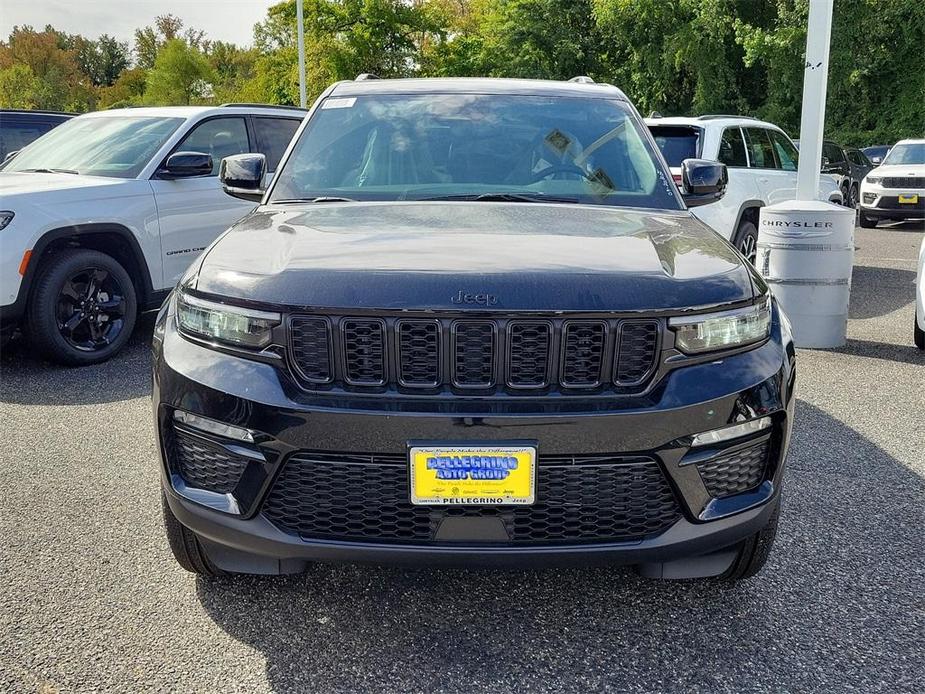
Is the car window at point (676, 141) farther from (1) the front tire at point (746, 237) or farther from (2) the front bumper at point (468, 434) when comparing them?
(2) the front bumper at point (468, 434)

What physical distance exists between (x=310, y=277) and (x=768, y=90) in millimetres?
32047

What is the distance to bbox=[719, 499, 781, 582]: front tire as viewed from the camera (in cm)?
276

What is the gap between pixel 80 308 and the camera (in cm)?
618

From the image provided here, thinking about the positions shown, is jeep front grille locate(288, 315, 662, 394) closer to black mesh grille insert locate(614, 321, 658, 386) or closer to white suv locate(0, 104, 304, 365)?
black mesh grille insert locate(614, 321, 658, 386)

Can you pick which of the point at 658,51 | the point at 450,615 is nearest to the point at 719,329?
the point at 450,615

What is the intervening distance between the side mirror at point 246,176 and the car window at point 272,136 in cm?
371

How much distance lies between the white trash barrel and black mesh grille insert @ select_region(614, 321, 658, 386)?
15.1 feet

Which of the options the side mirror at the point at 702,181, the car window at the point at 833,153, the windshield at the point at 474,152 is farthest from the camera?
the car window at the point at 833,153

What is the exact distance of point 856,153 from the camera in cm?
2062

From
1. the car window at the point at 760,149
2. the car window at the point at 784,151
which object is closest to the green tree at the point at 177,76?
the car window at the point at 784,151

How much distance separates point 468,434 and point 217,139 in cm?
570

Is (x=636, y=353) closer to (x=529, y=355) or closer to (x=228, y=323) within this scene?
(x=529, y=355)

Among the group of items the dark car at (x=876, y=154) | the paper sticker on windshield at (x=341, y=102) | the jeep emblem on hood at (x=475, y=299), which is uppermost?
the paper sticker on windshield at (x=341, y=102)

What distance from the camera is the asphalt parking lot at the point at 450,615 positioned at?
2531 mm
